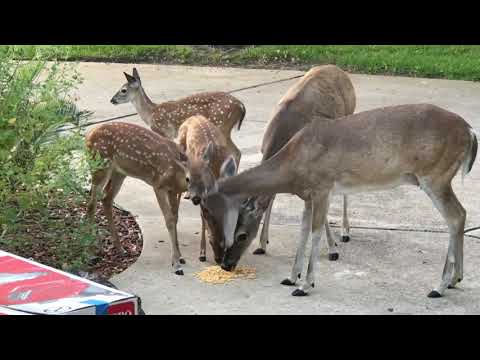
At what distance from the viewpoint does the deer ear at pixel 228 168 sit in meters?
7.74

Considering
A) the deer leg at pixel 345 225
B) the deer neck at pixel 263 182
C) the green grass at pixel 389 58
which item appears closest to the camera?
the deer neck at pixel 263 182

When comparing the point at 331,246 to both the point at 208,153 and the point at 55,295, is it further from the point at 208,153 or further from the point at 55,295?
the point at 55,295

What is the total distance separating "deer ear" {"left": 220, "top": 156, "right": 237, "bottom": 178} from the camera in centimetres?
774

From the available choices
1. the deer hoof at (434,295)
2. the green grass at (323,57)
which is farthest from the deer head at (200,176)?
the green grass at (323,57)

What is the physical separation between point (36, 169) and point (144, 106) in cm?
342

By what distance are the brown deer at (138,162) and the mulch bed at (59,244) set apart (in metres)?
0.15

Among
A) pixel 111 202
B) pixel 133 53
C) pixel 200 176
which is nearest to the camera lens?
pixel 200 176

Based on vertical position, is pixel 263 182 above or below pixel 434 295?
above

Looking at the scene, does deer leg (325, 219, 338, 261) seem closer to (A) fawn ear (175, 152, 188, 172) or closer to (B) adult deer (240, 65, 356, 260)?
(B) adult deer (240, 65, 356, 260)

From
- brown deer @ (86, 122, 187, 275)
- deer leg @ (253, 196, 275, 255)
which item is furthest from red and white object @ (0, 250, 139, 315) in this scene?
deer leg @ (253, 196, 275, 255)

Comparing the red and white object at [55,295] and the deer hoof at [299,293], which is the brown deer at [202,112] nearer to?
the deer hoof at [299,293]

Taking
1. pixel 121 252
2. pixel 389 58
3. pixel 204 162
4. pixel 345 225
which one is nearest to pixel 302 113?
pixel 345 225

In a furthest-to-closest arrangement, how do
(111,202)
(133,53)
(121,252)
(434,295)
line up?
(133,53), (111,202), (121,252), (434,295)

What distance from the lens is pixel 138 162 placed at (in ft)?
26.9
